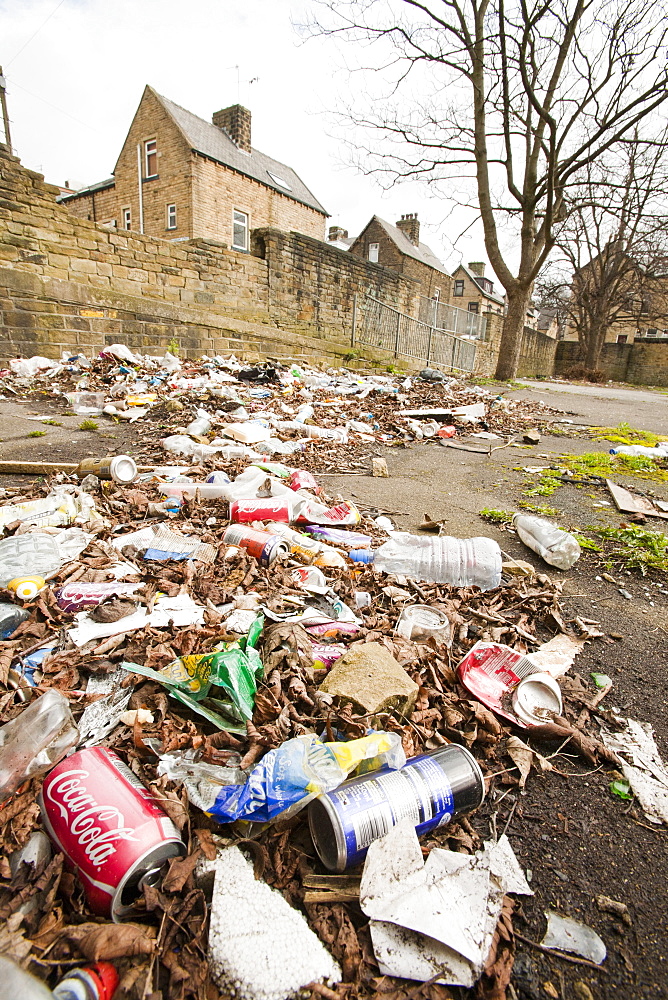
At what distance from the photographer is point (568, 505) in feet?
9.88

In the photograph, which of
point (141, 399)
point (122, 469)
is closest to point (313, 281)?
point (141, 399)

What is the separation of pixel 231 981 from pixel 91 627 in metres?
1.03

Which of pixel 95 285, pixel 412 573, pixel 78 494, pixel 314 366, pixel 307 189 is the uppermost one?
pixel 307 189

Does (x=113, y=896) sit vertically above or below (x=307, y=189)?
below

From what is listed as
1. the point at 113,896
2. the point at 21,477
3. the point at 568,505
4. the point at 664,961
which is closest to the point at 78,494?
the point at 21,477

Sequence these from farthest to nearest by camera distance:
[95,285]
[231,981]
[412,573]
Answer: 1. [95,285]
2. [412,573]
3. [231,981]

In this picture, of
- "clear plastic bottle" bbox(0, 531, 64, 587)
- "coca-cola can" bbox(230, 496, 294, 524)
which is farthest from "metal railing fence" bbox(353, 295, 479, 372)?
"clear plastic bottle" bbox(0, 531, 64, 587)

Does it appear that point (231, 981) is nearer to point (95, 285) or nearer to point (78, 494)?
point (78, 494)

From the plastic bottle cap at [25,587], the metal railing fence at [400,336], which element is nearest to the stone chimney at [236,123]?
the metal railing fence at [400,336]

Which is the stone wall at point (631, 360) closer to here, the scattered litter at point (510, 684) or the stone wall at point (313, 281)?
the stone wall at point (313, 281)

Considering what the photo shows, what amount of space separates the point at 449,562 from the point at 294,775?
1282 millimetres

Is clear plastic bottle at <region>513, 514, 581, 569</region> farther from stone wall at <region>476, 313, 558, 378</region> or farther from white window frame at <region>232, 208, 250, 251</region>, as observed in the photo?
white window frame at <region>232, 208, 250, 251</region>

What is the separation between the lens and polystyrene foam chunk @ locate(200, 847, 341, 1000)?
29.8 inches

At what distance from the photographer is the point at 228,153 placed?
56.8 ft
